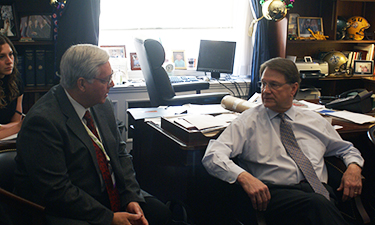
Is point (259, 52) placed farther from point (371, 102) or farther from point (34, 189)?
point (34, 189)

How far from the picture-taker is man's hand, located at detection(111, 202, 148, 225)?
136cm

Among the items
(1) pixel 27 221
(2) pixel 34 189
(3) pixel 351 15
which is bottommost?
(1) pixel 27 221

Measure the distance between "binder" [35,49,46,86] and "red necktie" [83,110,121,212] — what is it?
2147 millimetres

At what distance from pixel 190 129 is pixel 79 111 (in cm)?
55

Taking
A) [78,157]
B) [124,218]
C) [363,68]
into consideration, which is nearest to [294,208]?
[124,218]

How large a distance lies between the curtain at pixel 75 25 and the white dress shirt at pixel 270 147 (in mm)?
2039

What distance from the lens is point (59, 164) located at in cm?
127

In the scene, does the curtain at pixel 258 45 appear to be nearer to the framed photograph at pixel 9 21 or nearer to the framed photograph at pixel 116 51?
the framed photograph at pixel 116 51

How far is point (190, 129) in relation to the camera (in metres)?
1.71

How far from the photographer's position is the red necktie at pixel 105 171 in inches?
56.1

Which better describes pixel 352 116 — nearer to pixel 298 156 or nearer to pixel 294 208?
pixel 298 156

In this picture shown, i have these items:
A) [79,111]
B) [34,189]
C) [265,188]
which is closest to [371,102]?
[265,188]

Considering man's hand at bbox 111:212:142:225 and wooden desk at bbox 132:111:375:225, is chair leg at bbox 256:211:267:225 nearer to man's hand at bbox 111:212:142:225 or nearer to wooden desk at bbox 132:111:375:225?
wooden desk at bbox 132:111:375:225

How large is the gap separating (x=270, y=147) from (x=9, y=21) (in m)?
2.79
